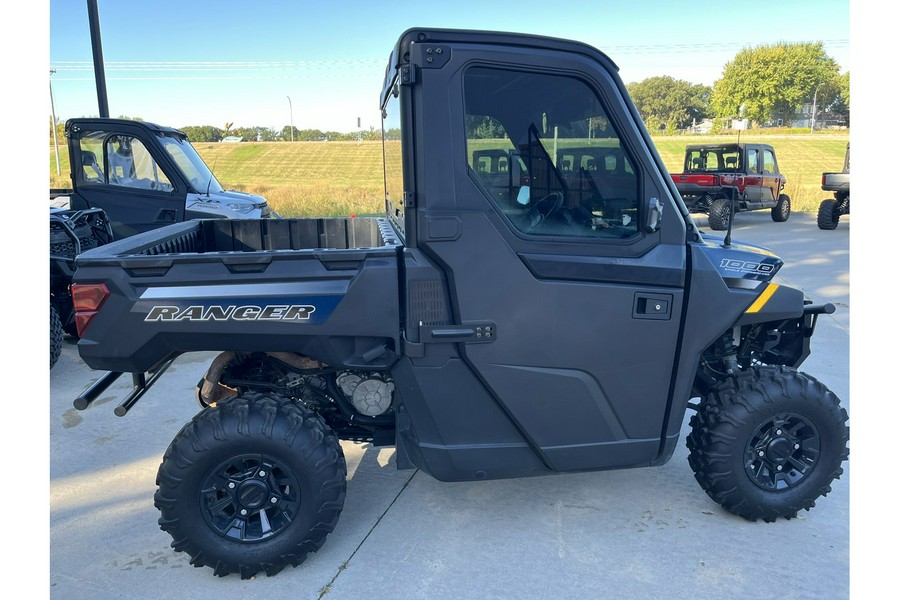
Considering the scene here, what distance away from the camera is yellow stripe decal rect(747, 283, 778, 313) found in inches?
115

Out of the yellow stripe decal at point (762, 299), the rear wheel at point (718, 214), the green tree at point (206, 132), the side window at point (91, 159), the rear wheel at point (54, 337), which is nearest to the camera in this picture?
the yellow stripe decal at point (762, 299)

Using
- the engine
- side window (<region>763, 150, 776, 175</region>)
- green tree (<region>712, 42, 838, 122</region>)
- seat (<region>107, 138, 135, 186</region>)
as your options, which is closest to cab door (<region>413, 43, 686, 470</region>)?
the engine

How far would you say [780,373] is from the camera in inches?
119

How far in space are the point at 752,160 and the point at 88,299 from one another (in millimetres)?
16063

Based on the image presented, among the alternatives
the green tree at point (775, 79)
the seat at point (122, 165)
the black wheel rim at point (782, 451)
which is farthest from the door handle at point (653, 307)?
the green tree at point (775, 79)

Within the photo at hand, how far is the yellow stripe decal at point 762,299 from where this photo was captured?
2.93 metres

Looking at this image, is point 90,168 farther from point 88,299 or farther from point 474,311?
point 474,311

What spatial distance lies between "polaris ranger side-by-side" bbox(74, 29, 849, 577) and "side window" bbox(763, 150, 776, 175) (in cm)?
1453

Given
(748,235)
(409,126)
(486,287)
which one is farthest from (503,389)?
(748,235)

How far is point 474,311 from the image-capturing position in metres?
2.65

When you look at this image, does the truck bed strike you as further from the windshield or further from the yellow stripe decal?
the windshield

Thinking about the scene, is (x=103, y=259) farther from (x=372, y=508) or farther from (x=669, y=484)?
(x=669, y=484)

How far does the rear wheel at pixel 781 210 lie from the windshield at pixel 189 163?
14.1 m

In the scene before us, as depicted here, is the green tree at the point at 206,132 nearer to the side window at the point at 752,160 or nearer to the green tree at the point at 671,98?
the side window at the point at 752,160
